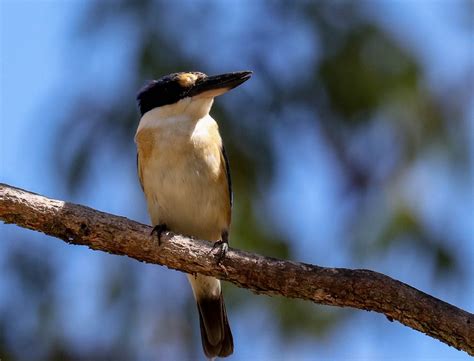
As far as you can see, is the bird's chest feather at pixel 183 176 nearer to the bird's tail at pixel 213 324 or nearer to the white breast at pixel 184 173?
the white breast at pixel 184 173

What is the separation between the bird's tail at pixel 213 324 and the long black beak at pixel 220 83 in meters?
1.18

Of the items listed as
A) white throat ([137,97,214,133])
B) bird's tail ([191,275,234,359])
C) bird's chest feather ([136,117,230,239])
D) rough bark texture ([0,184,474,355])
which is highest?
white throat ([137,97,214,133])

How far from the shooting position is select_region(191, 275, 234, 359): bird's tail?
5.69m

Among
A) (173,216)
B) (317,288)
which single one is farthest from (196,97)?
(317,288)

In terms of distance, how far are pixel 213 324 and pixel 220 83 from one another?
4.99 ft

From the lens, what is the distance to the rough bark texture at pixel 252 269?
4055mm

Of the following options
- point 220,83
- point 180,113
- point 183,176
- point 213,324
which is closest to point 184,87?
point 180,113

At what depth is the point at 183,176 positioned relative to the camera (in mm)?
5176

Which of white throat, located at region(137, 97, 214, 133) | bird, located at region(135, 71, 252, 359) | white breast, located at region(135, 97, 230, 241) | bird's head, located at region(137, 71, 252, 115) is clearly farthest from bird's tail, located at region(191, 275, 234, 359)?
bird's head, located at region(137, 71, 252, 115)

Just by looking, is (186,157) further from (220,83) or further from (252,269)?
(252,269)

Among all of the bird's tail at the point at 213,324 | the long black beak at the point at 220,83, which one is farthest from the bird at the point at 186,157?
the bird's tail at the point at 213,324

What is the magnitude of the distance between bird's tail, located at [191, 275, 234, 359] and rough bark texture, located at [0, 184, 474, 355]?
3.96ft

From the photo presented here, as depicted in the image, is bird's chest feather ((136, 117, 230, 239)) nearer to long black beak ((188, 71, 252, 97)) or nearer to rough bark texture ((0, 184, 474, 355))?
long black beak ((188, 71, 252, 97))

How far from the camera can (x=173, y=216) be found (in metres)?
5.26
